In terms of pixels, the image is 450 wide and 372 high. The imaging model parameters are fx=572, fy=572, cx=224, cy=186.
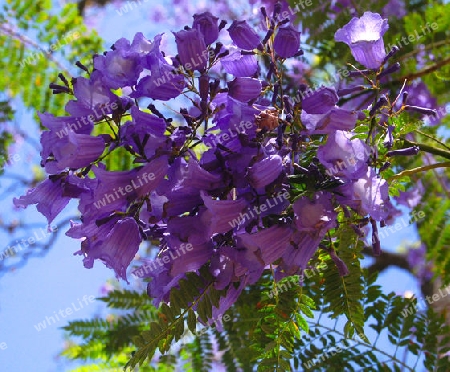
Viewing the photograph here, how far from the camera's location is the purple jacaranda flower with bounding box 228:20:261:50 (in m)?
1.56

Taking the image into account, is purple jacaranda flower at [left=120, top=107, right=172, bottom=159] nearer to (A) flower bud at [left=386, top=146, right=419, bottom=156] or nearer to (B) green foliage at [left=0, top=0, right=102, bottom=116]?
(A) flower bud at [left=386, top=146, right=419, bottom=156]

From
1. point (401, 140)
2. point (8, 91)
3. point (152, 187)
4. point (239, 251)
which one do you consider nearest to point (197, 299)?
point (239, 251)

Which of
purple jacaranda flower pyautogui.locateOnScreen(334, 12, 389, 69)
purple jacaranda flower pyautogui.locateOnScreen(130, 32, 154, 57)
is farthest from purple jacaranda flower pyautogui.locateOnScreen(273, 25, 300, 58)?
purple jacaranda flower pyautogui.locateOnScreen(130, 32, 154, 57)

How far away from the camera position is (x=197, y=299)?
154 cm

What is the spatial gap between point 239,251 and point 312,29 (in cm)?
195

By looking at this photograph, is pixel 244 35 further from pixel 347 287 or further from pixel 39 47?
pixel 39 47

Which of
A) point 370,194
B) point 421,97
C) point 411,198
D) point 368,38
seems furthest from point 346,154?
point 421,97

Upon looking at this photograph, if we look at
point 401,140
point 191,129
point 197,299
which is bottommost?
point 197,299

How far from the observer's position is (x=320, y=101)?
1.37 meters

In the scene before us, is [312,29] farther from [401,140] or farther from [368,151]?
[368,151]

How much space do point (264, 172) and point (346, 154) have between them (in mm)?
190

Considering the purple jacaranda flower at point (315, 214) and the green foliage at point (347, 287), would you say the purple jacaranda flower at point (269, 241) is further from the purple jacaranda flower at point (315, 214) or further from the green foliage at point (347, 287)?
the green foliage at point (347, 287)

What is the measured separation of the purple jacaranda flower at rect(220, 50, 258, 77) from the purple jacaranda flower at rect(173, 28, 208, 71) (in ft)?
0.54

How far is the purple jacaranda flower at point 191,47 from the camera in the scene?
4.68ft
